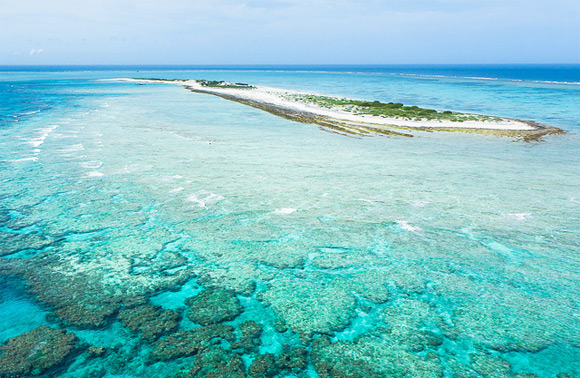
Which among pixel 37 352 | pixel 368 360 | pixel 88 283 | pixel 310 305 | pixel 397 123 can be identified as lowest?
pixel 368 360

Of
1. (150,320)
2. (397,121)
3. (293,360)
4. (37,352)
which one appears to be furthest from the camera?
(397,121)

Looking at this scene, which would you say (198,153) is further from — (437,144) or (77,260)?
(437,144)

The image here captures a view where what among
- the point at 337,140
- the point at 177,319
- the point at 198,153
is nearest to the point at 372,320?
the point at 177,319

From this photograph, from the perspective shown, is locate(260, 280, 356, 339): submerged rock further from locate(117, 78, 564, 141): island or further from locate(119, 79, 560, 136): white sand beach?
locate(119, 79, 560, 136): white sand beach

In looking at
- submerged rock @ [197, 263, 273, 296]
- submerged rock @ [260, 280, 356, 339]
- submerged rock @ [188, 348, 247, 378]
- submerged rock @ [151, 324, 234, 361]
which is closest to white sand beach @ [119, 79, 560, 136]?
submerged rock @ [197, 263, 273, 296]

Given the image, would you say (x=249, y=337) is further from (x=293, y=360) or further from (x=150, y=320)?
(x=150, y=320)

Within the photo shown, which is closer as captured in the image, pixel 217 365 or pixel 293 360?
pixel 217 365

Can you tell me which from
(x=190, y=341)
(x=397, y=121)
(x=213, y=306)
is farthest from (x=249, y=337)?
(x=397, y=121)

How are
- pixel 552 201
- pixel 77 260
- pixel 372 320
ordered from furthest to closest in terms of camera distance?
pixel 552 201 → pixel 77 260 → pixel 372 320
